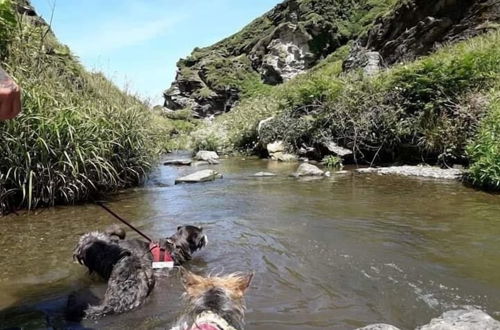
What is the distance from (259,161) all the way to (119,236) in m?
12.0

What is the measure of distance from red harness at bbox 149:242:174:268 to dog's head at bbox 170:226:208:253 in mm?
456

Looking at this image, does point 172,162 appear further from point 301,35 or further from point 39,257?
point 301,35

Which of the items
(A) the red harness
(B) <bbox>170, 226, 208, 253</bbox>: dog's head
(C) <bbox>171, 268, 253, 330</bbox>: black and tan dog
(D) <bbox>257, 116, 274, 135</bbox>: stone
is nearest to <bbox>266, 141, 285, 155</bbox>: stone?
(D) <bbox>257, 116, 274, 135</bbox>: stone

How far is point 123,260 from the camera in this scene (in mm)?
4555

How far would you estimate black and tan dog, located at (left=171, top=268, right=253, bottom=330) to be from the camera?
258 cm

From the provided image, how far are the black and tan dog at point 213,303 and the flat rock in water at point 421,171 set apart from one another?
30.9ft

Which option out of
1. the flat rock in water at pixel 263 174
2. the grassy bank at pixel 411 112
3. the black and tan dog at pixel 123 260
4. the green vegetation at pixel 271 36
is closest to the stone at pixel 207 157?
the grassy bank at pixel 411 112

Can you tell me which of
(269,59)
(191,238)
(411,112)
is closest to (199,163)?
(411,112)

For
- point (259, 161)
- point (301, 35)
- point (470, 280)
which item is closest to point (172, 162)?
point (259, 161)

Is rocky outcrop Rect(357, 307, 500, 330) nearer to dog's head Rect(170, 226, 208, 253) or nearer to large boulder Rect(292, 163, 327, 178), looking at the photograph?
dog's head Rect(170, 226, 208, 253)

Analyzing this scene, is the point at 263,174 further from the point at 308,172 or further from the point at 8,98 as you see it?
the point at 8,98

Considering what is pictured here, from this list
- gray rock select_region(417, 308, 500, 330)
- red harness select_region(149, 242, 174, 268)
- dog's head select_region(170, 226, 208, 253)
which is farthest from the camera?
dog's head select_region(170, 226, 208, 253)

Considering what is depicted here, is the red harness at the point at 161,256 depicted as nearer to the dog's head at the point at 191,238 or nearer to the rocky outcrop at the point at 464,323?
the dog's head at the point at 191,238

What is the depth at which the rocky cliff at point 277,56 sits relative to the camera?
5169 centimetres
